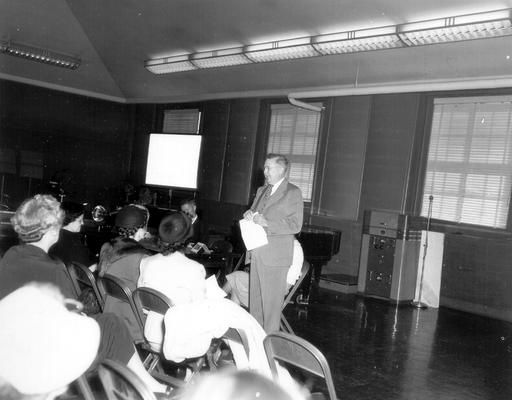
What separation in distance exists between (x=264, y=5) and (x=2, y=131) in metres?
5.74

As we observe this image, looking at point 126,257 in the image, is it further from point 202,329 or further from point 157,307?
point 202,329

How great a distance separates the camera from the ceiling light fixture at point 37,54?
A: 8.62 m

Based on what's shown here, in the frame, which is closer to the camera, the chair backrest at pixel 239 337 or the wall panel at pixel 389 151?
the chair backrest at pixel 239 337

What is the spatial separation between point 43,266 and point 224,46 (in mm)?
6558

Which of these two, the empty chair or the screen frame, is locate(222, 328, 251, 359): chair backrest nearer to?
the empty chair

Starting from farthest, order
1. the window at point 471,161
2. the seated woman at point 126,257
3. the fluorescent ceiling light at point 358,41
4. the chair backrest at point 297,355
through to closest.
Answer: the window at point 471,161
the fluorescent ceiling light at point 358,41
the seated woman at point 126,257
the chair backrest at point 297,355

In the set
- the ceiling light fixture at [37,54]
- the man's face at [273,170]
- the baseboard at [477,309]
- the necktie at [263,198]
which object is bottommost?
the baseboard at [477,309]

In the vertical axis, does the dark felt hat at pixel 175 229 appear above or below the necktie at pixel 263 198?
below

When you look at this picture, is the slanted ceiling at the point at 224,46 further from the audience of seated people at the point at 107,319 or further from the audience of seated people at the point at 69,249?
the audience of seated people at the point at 69,249

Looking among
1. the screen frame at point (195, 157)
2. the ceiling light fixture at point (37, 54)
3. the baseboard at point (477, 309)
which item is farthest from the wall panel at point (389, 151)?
the ceiling light fixture at point (37, 54)

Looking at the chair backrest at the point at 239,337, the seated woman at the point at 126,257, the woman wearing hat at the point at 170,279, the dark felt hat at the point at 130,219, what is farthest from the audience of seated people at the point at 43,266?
the dark felt hat at the point at 130,219

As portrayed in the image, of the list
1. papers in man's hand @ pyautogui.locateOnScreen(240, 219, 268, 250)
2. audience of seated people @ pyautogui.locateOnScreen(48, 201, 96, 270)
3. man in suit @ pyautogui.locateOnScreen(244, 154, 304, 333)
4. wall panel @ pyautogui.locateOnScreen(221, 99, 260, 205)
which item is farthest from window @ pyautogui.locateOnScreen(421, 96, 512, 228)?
audience of seated people @ pyautogui.locateOnScreen(48, 201, 96, 270)

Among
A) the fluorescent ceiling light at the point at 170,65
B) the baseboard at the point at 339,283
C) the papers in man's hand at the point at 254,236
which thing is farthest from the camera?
the fluorescent ceiling light at the point at 170,65

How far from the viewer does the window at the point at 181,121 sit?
10547mm
